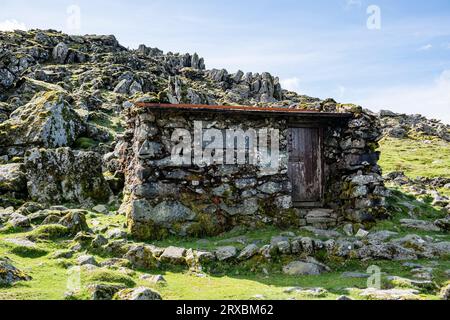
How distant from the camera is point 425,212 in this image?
14.8m

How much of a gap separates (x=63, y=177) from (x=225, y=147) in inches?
268

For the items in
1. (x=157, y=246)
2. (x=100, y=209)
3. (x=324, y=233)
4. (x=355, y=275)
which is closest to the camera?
(x=355, y=275)

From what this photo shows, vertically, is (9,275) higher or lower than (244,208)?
lower

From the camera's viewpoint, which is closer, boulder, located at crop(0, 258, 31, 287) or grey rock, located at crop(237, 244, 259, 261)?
boulder, located at crop(0, 258, 31, 287)

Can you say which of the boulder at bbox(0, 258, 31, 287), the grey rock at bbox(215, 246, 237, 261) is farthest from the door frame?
the boulder at bbox(0, 258, 31, 287)

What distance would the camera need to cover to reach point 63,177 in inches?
620

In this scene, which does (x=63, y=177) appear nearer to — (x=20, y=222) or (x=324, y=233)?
(x=20, y=222)

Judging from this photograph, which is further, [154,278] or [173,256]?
[173,256]

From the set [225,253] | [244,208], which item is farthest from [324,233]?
[225,253]

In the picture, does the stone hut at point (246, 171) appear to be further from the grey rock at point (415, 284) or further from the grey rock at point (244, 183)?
the grey rock at point (415, 284)

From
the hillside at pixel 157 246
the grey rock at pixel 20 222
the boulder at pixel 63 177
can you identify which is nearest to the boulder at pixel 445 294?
the hillside at pixel 157 246

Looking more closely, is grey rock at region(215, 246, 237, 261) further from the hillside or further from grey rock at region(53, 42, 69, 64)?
grey rock at region(53, 42, 69, 64)

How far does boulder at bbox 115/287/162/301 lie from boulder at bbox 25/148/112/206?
9634mm

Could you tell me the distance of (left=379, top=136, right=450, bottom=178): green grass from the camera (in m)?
25.1
